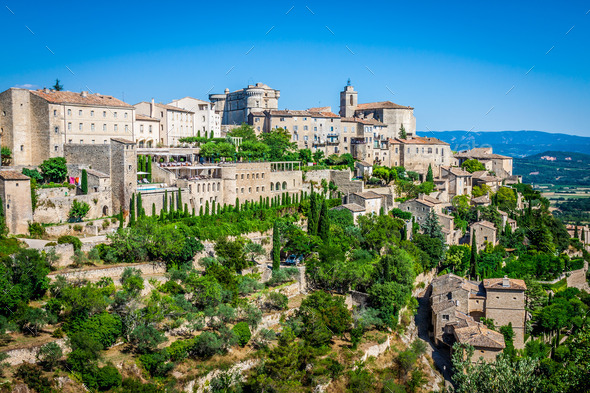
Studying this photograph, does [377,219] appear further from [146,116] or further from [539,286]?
[146,116]

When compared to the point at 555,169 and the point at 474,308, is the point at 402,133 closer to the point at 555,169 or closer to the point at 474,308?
the point at 474,308

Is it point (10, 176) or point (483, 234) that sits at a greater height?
point (10, 176)

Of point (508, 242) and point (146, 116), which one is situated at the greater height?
point (146, 116)

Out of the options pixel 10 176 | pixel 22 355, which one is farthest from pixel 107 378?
pixel 10 176

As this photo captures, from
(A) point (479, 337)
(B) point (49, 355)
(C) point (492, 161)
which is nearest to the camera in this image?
(B) point (49, 355)

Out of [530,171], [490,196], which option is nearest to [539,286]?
[490,196]

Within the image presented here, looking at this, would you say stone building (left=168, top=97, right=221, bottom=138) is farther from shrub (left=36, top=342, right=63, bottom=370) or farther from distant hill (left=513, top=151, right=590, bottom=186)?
distant hill (left=513, top=151, right=590, bottom=186)

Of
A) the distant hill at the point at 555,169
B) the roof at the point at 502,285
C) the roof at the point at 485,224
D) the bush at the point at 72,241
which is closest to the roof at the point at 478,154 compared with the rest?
the roof at the point at 485,224
